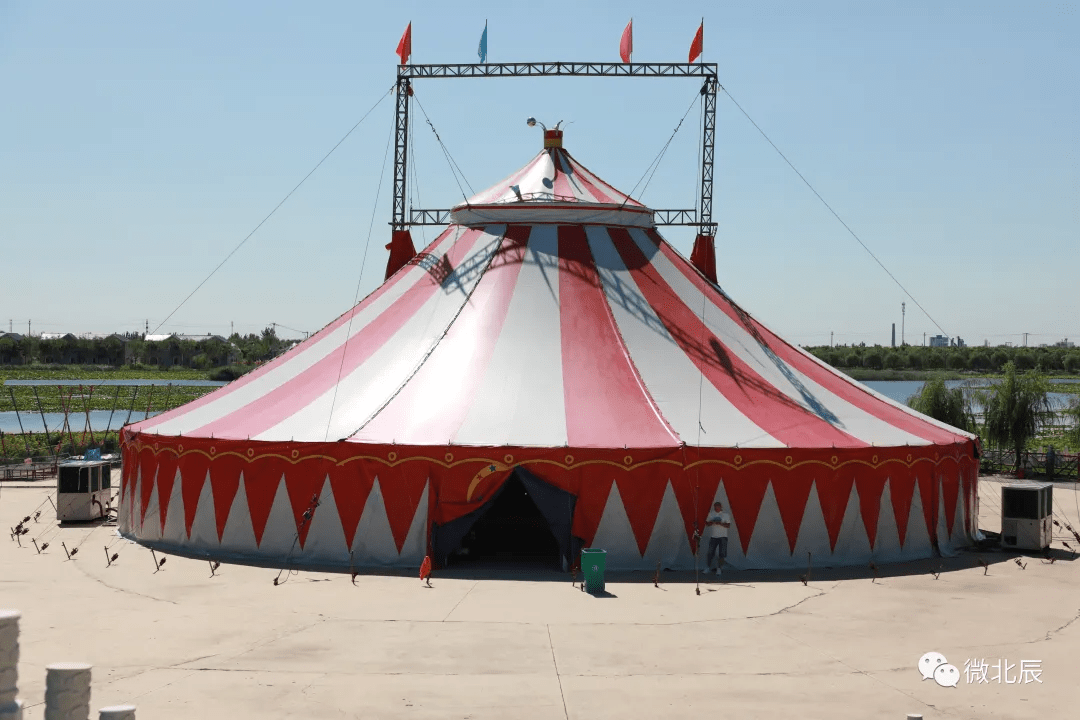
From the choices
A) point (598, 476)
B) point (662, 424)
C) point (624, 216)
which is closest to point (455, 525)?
point (598, 476)

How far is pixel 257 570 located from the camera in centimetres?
1305

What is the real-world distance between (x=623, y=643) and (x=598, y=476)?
3350mm

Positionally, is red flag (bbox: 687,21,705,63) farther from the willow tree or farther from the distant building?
the distant building

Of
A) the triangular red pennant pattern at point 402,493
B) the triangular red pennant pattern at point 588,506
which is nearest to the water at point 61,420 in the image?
the triangular red pennant pattern at point 402,493

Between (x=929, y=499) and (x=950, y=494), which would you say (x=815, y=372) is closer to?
(x=950, y=494)

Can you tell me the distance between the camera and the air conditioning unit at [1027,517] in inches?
589

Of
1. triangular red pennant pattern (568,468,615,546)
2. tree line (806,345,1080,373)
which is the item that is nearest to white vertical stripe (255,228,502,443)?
triangular red pennant pattern (568,468,615,546)

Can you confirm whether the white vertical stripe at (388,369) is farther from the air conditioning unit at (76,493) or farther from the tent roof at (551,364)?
the air conditioning unit at (76,493)

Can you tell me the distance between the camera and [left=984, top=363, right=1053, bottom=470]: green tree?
2703cm

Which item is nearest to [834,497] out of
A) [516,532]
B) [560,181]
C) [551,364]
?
[551,364]

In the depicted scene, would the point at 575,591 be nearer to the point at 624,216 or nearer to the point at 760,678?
the point at 760,678

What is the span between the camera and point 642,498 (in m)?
13.1

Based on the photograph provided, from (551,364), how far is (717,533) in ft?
10.5

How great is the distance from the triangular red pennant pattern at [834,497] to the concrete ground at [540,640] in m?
0.61
